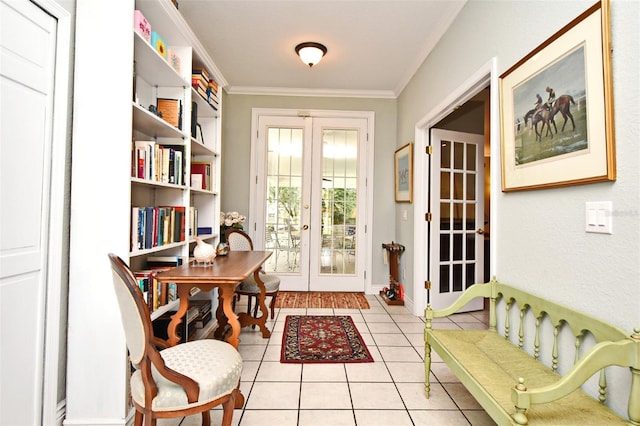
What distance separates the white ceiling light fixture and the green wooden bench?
2.62m

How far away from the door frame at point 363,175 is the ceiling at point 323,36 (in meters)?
0.36

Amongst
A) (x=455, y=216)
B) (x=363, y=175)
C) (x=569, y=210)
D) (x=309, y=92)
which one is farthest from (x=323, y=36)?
(x=569, y=210)

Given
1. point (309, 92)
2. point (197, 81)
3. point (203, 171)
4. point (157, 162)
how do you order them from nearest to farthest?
1. point (157, 162)
2. point (197, 81)
3. point (203, 171)
4. point (309, 92)

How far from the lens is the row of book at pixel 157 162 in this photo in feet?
6.40

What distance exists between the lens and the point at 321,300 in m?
4.15

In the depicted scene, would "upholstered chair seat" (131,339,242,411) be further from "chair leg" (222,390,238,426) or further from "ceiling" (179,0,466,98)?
"ceiling" (179,0,466,98)

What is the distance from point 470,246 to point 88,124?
3749 millimetres

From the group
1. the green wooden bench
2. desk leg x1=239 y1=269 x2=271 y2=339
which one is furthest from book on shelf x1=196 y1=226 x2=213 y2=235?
the green wooden bench

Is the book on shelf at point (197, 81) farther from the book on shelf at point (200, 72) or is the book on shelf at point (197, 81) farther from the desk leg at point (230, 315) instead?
the desk leg at point (230, 315)

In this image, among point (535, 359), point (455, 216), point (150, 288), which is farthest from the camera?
point (455, 216)

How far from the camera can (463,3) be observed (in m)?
2.52

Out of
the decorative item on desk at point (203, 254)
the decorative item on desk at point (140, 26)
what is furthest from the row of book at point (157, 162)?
the decorative item on desk at point (140, 26)

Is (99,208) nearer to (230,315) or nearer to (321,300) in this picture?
(230,315)

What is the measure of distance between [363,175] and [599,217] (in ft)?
11.2
